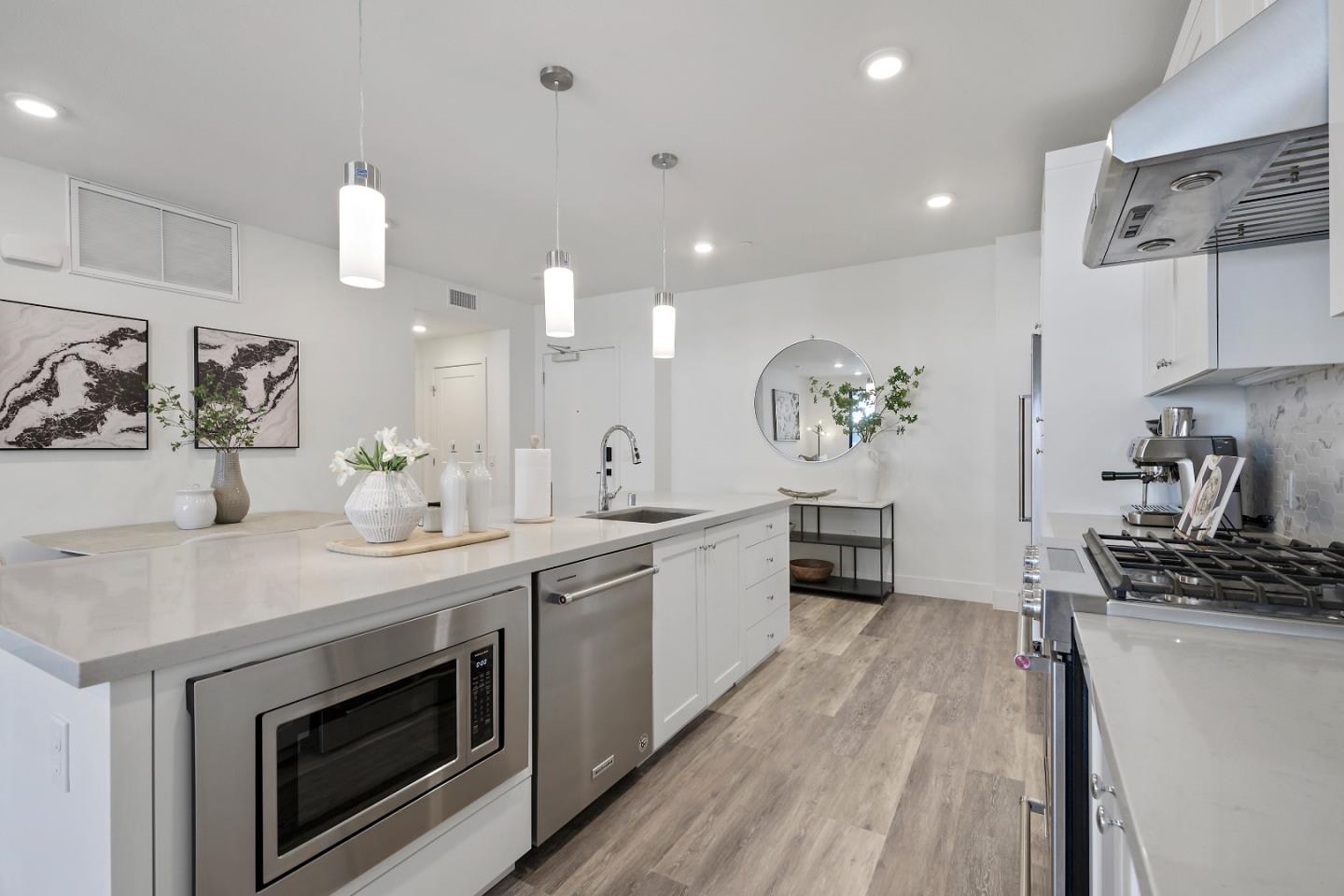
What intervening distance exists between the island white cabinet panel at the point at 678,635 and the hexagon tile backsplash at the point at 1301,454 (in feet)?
5.93

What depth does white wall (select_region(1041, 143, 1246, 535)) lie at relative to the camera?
2416mm

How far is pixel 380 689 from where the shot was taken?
1259mm

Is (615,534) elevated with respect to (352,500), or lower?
lower

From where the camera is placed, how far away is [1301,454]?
168 centimetres

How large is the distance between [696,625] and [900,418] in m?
2.91

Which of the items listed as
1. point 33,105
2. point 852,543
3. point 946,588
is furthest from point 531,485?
point 946,588

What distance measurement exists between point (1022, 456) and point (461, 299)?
4.69 metres

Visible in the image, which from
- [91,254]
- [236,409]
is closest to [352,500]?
[236,409]

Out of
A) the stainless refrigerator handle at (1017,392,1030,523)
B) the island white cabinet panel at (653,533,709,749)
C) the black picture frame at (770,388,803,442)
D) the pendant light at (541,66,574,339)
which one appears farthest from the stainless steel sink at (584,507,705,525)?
the black picture frame at (770,388,803,442)

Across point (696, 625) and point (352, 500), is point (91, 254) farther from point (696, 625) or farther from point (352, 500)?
point (696, 625)

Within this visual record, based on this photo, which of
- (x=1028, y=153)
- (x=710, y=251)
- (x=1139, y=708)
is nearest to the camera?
(x=1139, y=708)

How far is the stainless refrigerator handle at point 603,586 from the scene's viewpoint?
5.48 ft

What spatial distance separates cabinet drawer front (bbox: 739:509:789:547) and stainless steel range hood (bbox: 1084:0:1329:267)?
189 centimetres

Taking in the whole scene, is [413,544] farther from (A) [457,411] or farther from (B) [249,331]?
(A) [457,411]
